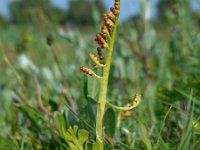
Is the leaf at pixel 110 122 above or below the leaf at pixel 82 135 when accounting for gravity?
below

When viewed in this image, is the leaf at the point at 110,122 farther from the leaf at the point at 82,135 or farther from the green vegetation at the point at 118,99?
the leaf at the point at 82,135

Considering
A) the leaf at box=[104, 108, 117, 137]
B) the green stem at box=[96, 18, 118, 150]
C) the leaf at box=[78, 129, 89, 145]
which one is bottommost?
the leaf at box=[104, 108, 117, 137]

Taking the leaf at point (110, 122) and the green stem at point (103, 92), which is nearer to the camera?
the green stem at point (103, 92)

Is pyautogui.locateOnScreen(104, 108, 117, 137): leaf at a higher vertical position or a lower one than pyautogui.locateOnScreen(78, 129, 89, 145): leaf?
lower

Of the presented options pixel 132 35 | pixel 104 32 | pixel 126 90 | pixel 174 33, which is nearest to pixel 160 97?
pixel 126 90

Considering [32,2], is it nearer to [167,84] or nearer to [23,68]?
[23,68]

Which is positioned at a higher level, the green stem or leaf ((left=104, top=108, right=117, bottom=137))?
the green stem

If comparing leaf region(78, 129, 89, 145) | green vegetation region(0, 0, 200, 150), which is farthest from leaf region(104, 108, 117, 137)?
leaf region(78, 129, 89, 145)

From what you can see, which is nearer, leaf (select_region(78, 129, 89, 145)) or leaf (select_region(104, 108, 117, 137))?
leaf (select_region(78, 129, 89, 145))

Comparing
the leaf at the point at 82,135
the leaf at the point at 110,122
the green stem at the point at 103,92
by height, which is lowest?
the leaf at the point at 110,122

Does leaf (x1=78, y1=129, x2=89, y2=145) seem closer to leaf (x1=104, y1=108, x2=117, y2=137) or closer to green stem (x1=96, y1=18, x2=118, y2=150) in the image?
green stem (x1=96, y1=18, x2=118, y2=150)

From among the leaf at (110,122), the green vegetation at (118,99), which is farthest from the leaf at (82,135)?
the leaf at (110,122)
